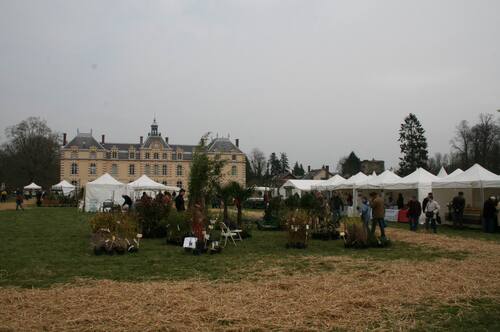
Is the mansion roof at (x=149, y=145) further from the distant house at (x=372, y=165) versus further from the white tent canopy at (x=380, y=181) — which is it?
the white tent canopy at (x=380, y=181)

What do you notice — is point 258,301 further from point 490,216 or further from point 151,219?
point 490,216

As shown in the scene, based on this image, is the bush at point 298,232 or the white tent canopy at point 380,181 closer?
the bush at point 298,232

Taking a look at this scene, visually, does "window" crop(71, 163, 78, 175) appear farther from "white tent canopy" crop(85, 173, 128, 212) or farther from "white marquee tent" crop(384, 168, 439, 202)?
"white marquee tent" crop(384, 168, 439, 202)

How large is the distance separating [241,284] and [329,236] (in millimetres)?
7852

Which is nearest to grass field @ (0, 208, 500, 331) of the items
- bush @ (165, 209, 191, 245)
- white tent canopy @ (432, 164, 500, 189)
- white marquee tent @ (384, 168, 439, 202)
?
bush @ (165, 209, 191, 245)

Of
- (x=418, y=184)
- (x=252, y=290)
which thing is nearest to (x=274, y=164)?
(x=418, y=184)

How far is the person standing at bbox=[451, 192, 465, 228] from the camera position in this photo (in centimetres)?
1902

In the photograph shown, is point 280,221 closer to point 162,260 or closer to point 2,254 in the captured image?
point 162,260

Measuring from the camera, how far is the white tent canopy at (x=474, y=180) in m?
18.4

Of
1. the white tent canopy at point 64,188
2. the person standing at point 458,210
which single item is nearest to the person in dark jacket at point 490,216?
the person standing at point 458,210

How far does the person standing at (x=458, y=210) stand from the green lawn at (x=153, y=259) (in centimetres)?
739

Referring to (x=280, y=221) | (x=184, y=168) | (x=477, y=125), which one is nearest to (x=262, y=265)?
(x=280, y=221)

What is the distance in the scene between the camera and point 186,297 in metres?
6.17

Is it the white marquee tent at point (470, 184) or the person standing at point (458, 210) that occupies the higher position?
the white marquee tent at point (470, 184)
